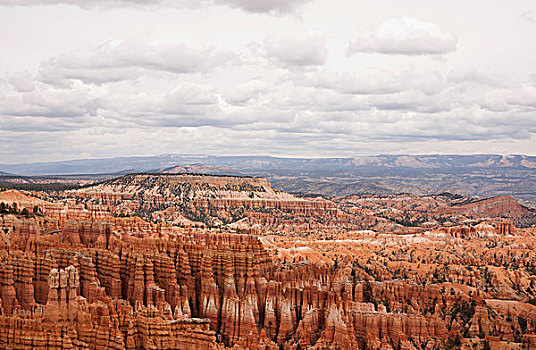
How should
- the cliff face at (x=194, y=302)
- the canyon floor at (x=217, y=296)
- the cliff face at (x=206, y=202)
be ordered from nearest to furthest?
1. the cliff face at (x=194, y=302)
2. the canyon floor at (x=217, y=296)
3. the cliff face at (x=206, y=202)

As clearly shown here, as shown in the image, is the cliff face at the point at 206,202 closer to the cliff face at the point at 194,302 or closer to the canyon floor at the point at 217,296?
the canyon floor at the point at 217,296

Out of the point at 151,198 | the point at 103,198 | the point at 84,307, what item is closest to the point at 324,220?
the point at 151,198

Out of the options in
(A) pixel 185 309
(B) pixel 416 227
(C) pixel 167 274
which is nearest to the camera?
(A) pixel 185 309

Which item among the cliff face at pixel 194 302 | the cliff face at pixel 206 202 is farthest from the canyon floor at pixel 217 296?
the cliff face at pixel 206 202

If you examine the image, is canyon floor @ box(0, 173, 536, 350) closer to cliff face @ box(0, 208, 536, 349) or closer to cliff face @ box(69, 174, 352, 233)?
cliff face @ box(0, 208, 536, 349)

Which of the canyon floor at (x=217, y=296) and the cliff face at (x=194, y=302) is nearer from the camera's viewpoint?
the cliff face at (x=194, y=302)

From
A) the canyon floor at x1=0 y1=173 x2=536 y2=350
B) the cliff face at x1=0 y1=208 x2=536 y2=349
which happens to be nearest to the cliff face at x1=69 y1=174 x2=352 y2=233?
the canyon floor at x1=0 y1=173 x2=536 y2=350

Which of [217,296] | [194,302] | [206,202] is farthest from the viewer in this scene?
[206,202]

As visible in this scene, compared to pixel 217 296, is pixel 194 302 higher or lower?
lower

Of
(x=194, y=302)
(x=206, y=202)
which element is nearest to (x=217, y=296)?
(x=194, y=302)

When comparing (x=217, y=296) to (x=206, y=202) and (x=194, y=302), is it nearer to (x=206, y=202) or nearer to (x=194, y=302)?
(x=194, y=302)

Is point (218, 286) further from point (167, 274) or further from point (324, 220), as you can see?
point (324, 220)
